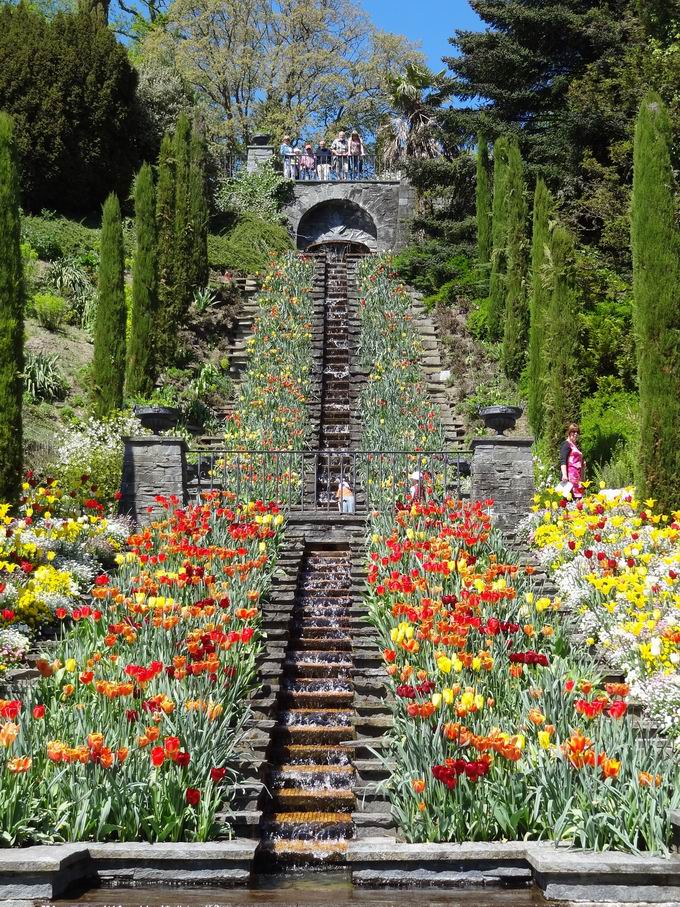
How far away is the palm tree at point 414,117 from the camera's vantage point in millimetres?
27859

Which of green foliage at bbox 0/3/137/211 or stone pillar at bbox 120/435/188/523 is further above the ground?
green foliage at bbox 0/3/137/211

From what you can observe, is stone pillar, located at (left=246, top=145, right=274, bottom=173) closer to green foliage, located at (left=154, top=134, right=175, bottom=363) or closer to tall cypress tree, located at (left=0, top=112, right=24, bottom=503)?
green foliage, located at (left=154, top=134, right=175, bottom=363)

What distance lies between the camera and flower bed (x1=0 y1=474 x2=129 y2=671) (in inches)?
278

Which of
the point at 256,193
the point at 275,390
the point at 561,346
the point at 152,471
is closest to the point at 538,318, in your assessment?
the point at 561,346

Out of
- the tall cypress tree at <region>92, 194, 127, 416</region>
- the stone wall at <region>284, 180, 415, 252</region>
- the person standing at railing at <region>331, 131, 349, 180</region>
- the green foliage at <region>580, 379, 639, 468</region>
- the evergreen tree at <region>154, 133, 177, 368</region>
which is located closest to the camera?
the green foliage at <region>580, 379, 639, 468</region>

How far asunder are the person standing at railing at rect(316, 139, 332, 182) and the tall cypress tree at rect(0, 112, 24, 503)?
17201 millimetres

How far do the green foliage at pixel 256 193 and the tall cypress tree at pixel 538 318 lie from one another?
10652 mm

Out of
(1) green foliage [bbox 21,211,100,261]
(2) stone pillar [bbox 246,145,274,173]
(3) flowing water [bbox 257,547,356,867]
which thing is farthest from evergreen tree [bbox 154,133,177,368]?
(3) flowing water [bbox 257,547,356,867]

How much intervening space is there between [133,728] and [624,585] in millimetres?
3556

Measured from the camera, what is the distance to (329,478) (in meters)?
11.2

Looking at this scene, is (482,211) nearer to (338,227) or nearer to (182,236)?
(338,227)

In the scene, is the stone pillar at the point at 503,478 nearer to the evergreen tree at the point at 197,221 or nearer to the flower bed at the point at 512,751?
the flower bed at the point at 512,751

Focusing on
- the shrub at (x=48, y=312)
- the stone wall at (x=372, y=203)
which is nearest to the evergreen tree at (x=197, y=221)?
the shrub at (x=48, y=312)

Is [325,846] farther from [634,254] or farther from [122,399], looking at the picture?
[122,399]
